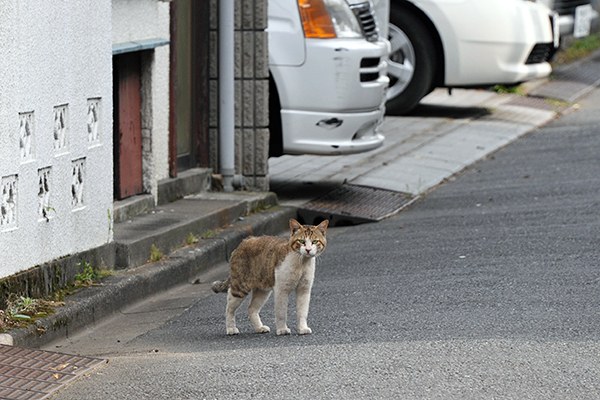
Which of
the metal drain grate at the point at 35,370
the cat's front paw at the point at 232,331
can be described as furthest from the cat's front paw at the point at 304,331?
the metal drain grate at the point at 35,370

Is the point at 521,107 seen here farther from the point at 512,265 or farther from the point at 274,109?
the point at 512,265

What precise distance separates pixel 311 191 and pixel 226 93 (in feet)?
4.02

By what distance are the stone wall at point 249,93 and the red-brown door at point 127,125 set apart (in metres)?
1.27

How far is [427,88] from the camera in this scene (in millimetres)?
16234

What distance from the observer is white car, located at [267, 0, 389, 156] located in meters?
11.3

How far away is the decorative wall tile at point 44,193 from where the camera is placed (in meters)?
7.95

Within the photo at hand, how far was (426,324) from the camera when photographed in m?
7.41

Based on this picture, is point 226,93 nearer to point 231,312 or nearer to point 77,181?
point 77,181

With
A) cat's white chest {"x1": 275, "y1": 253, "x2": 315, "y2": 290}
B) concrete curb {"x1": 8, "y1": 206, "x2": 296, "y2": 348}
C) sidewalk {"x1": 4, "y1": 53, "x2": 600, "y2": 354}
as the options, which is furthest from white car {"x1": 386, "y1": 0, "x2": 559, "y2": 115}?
cat's white chest {"x1": 275, "y1": 253, "x2": 315, "y2": 290}

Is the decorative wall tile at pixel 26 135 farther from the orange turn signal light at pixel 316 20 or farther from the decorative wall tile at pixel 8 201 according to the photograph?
the orange turn signal light at pixel 316 20

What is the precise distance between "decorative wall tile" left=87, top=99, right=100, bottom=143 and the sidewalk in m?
0.68

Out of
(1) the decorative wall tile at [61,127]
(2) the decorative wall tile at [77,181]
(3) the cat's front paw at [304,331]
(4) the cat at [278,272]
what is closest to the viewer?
(4) the cat at [278,272]

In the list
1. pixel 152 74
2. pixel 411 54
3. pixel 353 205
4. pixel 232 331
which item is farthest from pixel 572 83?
pixel 232 331

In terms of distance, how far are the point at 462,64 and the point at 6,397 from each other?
35.4 ft
